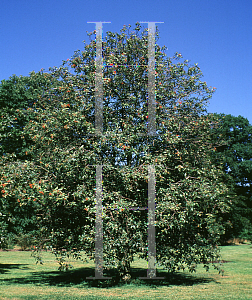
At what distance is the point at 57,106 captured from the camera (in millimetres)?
15344

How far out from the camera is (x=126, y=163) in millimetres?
13930

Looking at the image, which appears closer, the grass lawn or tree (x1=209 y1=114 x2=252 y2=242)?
the grass lawn

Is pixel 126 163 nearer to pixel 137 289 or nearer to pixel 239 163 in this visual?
pixel 137 289

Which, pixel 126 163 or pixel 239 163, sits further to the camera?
pixel 239 163

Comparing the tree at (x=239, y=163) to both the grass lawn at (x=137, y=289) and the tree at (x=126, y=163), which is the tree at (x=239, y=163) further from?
the tree at (x=126, y=163)

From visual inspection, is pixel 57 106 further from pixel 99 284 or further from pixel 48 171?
pixel 99 284

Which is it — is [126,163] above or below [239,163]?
below

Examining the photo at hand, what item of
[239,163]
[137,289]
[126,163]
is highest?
[239,163]

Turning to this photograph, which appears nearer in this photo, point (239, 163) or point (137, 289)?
point (137, 289)

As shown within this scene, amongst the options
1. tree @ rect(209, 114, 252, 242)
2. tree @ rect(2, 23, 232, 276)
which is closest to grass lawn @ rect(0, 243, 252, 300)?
tree @ rect(2, 23, 232, 276)

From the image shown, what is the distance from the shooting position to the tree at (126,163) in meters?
12.8

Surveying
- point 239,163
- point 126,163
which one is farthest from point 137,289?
point 239,163

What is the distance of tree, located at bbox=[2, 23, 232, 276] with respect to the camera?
504 inches

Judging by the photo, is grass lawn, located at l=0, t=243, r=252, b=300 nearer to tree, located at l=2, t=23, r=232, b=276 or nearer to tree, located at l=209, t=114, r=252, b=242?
tree, located at l=2, t=23, r=232, b=276
